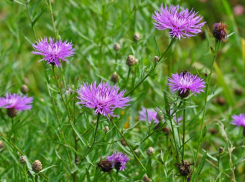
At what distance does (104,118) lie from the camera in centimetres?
107

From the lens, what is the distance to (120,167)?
111cm

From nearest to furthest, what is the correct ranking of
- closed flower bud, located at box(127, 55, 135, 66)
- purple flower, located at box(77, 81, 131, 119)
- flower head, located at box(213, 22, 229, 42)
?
purple flower, located at box(77, 81, 131, 119) → flower head, located at box(213, 22, 229, 42) → closed flower bud, located at box(127, 55, 135, 66)

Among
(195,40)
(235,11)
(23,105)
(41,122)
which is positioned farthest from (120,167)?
(235,11)

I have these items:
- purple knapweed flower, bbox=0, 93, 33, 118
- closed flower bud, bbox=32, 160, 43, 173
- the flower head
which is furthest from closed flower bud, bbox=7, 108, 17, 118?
the flower head

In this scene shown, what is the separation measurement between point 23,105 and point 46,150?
24 cm

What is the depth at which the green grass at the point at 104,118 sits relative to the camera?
1.13 meters

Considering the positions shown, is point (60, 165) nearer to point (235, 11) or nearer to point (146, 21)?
point (146, 21)

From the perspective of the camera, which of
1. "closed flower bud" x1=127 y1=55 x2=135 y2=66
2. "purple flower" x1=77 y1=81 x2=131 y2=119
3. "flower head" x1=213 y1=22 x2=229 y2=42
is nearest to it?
"purple flower" x1=77 y1=81 x2=131 y2=119

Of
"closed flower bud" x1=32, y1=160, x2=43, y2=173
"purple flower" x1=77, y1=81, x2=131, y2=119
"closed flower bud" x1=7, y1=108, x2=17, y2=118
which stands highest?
"closed flower bud" x1=7, y1=108, x2=17, y2=118

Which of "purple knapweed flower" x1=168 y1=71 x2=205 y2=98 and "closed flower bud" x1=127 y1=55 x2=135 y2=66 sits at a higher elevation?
"closed flower bud" x1=127 y1=55 x2=135 y2=66

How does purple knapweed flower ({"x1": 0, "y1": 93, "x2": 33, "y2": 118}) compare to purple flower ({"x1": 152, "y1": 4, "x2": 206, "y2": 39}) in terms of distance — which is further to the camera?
purple knapweed flower ({"x1": 0, "y1": 93, "x2": 33, "y2": 118})

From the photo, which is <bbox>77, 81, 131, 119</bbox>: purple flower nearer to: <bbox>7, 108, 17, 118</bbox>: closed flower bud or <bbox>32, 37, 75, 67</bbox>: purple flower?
<bbox>32, 37, 75, 67</bbox>: purple flower

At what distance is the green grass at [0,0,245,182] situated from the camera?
3.70 ft

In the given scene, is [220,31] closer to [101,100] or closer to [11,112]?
[101,100]
